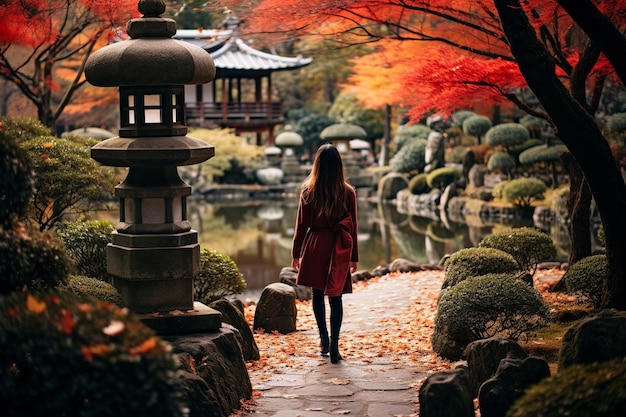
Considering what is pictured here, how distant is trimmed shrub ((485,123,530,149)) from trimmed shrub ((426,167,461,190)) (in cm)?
281

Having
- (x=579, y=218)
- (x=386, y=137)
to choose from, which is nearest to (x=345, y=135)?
(x=386, y=137)

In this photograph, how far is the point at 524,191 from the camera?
24812 millimetres

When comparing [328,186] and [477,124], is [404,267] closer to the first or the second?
[328,186]

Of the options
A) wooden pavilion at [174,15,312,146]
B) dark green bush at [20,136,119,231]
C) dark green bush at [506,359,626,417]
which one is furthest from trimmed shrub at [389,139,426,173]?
dark green bush at [506,359,626,417]

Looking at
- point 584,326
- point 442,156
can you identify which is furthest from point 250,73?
point 584,326

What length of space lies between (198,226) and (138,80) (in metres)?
18.6

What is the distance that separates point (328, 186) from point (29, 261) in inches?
123

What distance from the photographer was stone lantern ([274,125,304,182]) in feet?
120

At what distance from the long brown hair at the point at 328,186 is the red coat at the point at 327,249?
0.06 metres

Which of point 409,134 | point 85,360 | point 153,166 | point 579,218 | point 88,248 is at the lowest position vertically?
point 88,248

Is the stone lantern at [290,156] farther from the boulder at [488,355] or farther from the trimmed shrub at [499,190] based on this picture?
the boulder at [488,355]

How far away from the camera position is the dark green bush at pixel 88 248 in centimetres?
861

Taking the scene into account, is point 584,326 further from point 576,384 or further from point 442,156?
point 442,156

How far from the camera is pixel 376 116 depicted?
1522 inches
